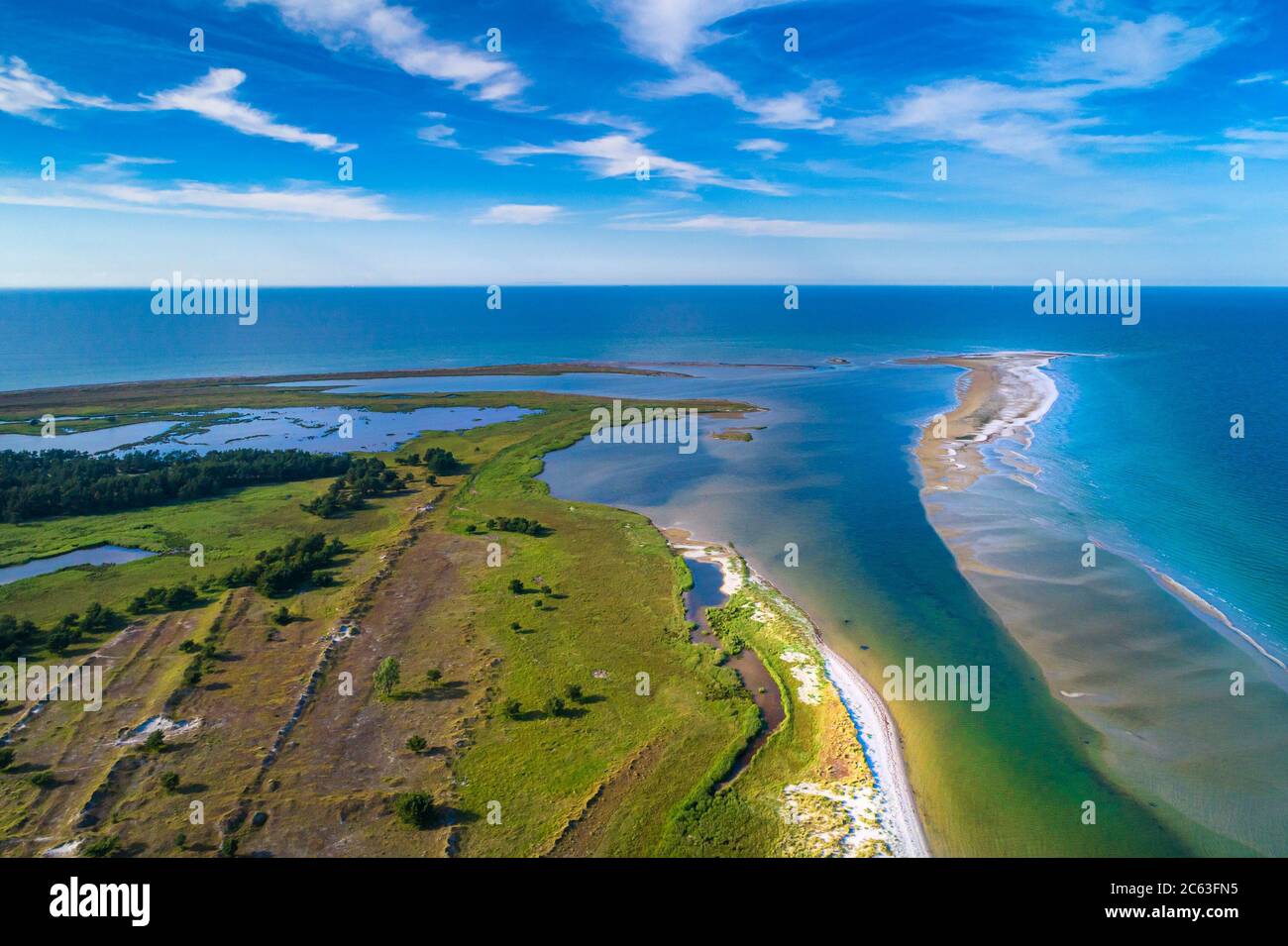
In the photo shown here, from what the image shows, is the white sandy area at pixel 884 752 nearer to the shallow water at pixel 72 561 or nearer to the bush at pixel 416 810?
the bush at pixel 416 810

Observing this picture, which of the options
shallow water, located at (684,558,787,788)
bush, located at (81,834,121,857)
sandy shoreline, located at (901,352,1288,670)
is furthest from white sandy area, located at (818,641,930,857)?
bush, located at (81,834,121,857)

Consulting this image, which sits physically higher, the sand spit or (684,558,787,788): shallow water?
the sand spit

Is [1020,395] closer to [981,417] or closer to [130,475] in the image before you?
[981,417]

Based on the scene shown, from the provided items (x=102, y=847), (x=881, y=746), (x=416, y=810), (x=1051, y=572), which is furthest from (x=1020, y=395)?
(x=102, y=847)

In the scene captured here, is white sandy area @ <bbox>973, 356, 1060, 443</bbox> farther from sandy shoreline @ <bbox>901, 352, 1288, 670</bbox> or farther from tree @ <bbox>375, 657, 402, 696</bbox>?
tree @ <bbox>375, 657, 402, 696</bbox>

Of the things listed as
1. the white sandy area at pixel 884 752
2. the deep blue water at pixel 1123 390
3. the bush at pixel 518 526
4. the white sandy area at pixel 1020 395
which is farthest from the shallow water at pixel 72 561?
the white sandy area at pixel 1020 395

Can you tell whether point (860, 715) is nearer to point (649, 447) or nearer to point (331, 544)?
point (331, 544)
